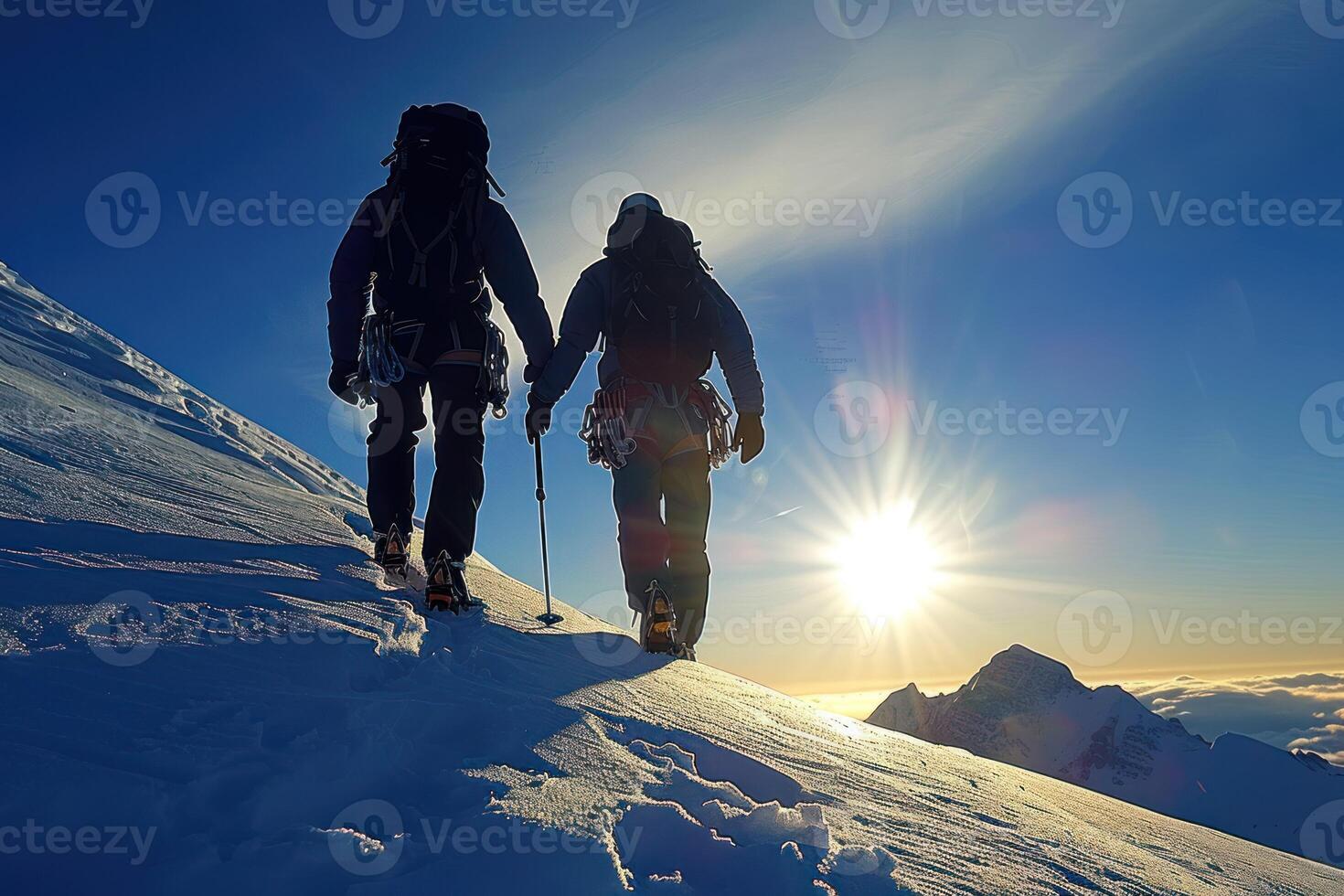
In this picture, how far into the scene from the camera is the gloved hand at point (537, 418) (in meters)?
5.95

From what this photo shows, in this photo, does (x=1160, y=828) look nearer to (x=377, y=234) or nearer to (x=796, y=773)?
(x=796, y=773)

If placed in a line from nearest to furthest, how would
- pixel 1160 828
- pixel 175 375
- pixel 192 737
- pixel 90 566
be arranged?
pixel 192 737
pixel 90 566
pixel 1160 828
pixel 175 375

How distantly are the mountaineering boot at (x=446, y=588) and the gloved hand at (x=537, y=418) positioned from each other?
1412 millimetres

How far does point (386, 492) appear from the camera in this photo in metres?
5.42

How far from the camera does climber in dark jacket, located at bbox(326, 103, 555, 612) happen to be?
520 cm

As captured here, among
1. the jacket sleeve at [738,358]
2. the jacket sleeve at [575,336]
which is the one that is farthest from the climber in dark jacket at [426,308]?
the jacket sleeve at [738,358]

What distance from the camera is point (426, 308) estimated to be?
17.2ft

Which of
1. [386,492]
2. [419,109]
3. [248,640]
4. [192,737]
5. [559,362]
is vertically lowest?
[192,737]

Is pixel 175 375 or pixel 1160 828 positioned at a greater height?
pixel 175 375

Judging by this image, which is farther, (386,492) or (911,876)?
(386,492)

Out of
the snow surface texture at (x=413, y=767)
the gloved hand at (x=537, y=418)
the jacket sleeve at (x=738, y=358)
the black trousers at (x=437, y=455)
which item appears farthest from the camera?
the jacket sleeve at (x=738, y=358)

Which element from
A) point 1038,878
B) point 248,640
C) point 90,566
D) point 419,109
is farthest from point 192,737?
point 419,109

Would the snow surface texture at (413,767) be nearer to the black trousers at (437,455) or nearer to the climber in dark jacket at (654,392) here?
the black trousers at (437,455)

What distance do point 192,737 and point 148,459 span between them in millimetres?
5560
